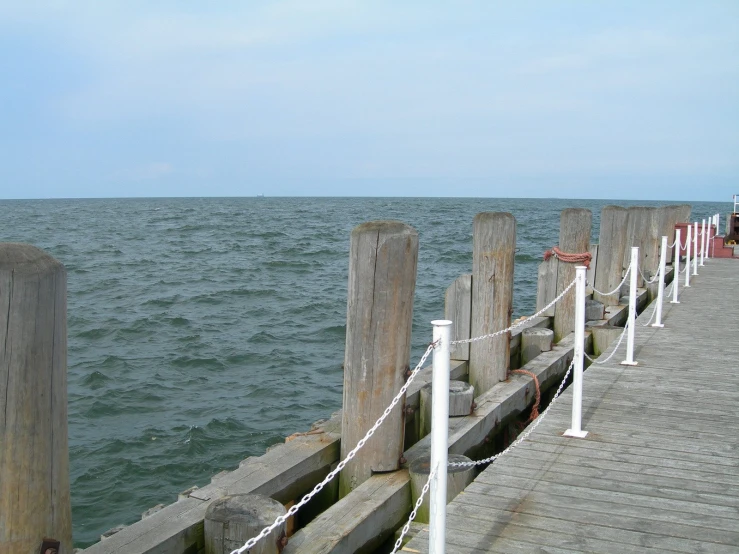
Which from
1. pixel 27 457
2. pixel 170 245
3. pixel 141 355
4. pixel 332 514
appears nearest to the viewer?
pixel 27 457

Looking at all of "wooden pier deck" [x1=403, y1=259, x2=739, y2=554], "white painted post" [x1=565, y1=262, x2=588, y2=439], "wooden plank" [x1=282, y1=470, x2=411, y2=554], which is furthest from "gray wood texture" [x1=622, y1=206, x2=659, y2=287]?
"wooden plank" [x1=282, y1=470, x2=411, y2=554]

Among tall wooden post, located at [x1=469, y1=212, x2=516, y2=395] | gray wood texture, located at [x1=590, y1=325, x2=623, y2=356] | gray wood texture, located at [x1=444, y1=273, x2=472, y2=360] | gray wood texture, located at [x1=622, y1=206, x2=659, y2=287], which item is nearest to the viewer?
tall wooden post, located at [x1=469, y1=212, x2=516, y2=395]

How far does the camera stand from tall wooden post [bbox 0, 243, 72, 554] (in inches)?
97.5

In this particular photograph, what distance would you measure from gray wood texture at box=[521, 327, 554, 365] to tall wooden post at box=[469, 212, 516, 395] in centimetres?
124

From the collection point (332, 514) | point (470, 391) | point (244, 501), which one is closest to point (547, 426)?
point (470, 391)

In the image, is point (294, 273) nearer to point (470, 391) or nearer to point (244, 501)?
point (470, 391)

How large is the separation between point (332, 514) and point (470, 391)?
1.84m

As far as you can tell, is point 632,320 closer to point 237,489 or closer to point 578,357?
point 578,357

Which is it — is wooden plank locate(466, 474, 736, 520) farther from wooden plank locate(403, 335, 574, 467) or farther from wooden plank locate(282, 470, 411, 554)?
wooden plank locate(403, 335, 574, 467)

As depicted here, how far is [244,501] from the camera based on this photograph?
11.7ft

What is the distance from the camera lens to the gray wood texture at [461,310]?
646cm

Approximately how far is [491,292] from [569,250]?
10.1 ft

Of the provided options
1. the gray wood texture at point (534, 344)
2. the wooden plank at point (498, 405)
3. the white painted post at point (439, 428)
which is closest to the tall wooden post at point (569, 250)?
the wooden plank at point (498, 405)

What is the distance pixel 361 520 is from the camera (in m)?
3.99
